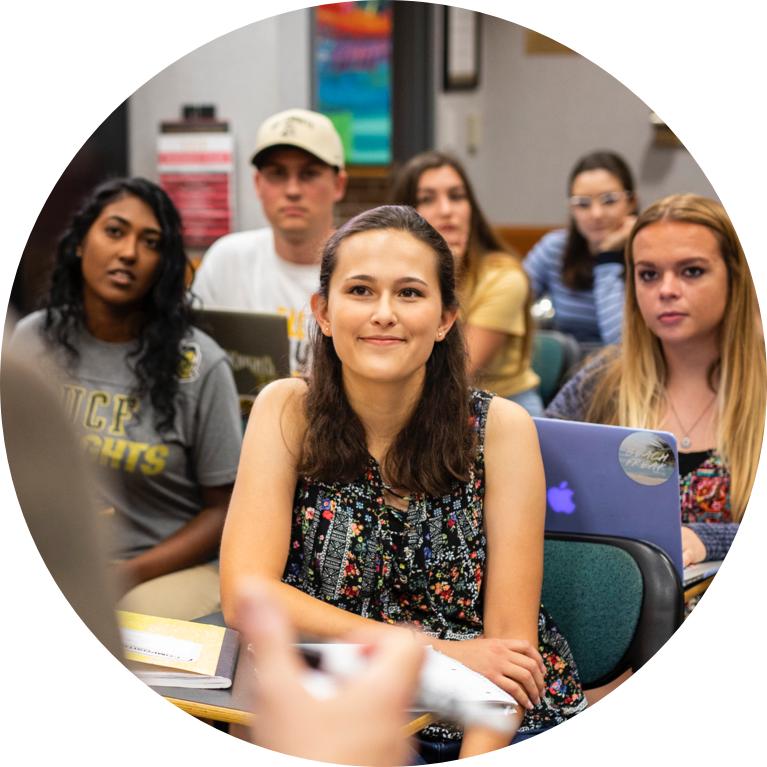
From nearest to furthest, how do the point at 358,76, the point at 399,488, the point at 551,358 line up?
the point at 399,488 → the point at 551,358 → the point at 358,76

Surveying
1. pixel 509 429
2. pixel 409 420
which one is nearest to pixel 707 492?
pixel 509 429

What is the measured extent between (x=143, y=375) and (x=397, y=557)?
0.72 meters

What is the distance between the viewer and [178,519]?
1.62m

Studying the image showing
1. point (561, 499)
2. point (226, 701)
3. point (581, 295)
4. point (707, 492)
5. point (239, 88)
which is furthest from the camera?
point (239, 88)

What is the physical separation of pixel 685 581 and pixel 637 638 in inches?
6.4

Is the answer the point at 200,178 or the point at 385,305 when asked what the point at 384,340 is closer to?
the point at 385,305

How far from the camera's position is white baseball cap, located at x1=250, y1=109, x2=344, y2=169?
6.40 ft

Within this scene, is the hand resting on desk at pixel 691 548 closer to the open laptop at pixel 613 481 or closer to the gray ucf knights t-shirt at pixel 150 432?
the open laptop at pixel 613 481

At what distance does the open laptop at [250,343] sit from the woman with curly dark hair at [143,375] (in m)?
0.05

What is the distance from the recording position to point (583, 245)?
112 inches

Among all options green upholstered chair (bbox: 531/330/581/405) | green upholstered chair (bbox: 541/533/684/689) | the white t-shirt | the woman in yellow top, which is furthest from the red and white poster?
green upholstered chair (bbox: 541/533/684/689)

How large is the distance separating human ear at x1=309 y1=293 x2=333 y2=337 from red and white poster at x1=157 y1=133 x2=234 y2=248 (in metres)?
1.95

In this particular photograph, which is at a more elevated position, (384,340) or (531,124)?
(531,124)

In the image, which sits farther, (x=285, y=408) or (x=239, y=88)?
(x=239, y=88)
